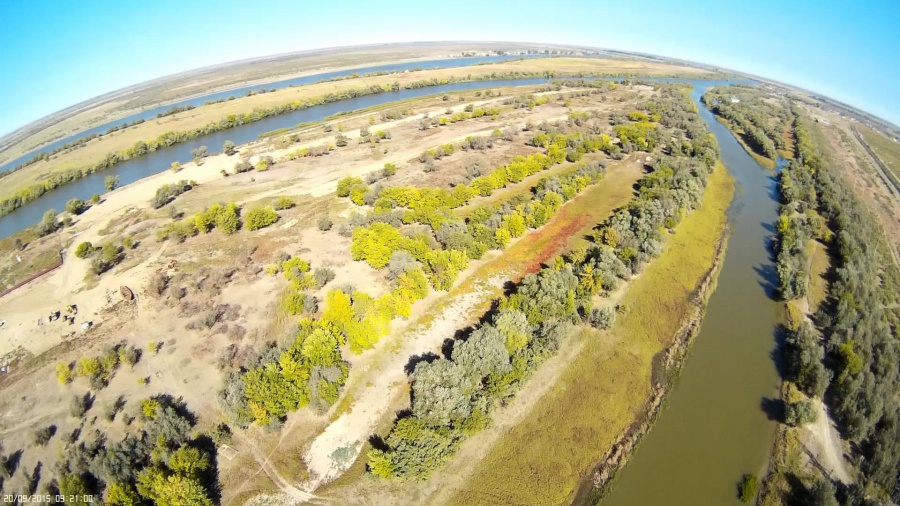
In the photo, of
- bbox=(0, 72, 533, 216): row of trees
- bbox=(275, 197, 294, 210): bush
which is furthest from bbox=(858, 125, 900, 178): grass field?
Result: bbox=(0, 72, 533, 216): row of trees

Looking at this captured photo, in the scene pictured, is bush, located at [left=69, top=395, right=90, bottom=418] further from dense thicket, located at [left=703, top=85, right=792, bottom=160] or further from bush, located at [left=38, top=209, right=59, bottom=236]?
dense thicket, located at [left=703, top=85, right=792, bottom=160]

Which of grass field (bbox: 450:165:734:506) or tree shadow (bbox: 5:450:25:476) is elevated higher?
grass field (bbox: 450:165:734:506)

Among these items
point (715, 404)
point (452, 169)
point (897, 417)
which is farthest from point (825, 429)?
point (452, 169)

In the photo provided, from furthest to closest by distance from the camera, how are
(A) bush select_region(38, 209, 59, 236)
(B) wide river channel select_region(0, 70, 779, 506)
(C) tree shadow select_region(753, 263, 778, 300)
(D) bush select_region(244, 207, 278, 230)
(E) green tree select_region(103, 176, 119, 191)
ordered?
(E) green tree select_region(103, 176, 119, 191) < (A) bush select_region(38, 209, 59, 236) < (D) bush select_region(244, 207, 278, 230) < (C) tree shadow select_region(753, 263, 778, 300) < (B) wide river channel select_region(0, 70, 779, 506)

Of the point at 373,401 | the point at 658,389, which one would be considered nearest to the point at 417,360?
the point at 373,401

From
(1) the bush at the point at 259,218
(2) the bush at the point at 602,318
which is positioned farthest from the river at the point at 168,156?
(2) the bush at the point at 602,318

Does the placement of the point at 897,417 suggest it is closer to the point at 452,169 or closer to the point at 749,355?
the point at 749,355

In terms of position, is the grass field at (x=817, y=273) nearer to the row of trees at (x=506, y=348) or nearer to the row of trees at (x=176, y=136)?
the row of trees at (x=506, y=348)

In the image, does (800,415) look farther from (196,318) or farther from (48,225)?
(48,225)
